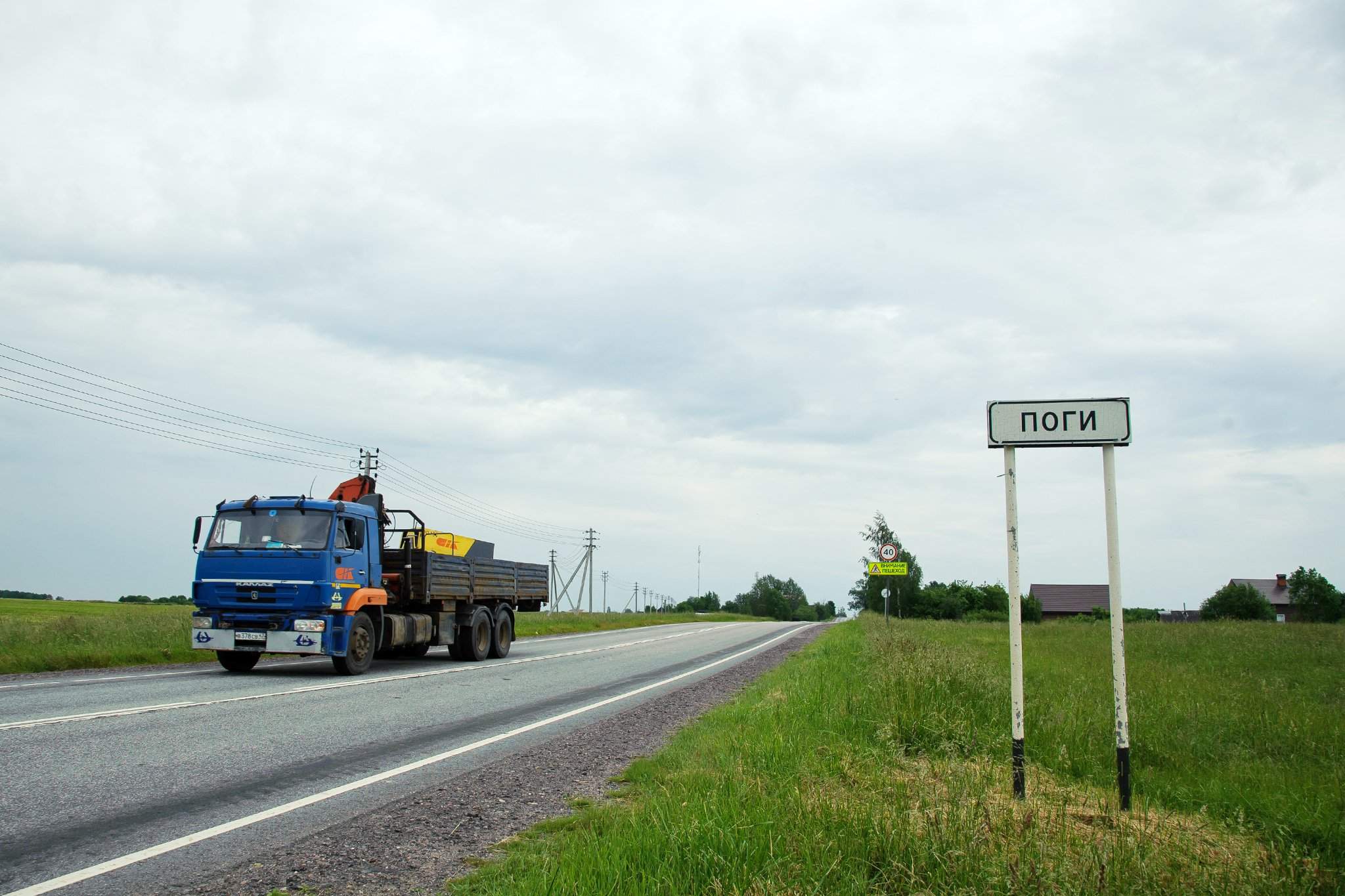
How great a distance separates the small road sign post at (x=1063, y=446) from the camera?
5.96 m

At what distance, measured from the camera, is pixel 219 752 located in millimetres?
7793

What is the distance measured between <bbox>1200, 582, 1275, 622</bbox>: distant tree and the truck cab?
90824mm

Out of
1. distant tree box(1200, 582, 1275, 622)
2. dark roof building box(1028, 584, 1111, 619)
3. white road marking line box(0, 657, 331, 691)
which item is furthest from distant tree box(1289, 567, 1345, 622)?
white road marking line box(0, 657, 331, 691)

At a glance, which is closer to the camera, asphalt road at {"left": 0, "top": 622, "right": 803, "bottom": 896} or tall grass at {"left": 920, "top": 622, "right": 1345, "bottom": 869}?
asphalt road at {"left": 0, "top": 622, "right": 803, "bottom": 896}

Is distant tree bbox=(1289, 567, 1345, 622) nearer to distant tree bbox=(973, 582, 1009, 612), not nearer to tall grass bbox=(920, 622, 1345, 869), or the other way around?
distant tree bbox=(973, 582, 1009, 612)

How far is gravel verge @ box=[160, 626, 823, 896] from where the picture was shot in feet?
14.7

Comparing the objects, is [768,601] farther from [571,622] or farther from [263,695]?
[263,695]

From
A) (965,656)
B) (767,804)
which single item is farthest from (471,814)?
(965,656)

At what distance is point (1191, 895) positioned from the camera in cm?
393

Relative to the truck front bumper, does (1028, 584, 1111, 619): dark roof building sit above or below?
below

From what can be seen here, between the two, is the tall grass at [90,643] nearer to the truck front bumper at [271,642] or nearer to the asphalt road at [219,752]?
the asphalt road at [219,752]

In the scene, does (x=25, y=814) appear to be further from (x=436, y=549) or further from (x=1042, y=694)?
(x=436, y=549)

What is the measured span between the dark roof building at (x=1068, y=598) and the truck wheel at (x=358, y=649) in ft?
327

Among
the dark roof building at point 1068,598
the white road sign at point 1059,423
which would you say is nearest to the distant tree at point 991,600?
the dark roof building at point 1068,598
